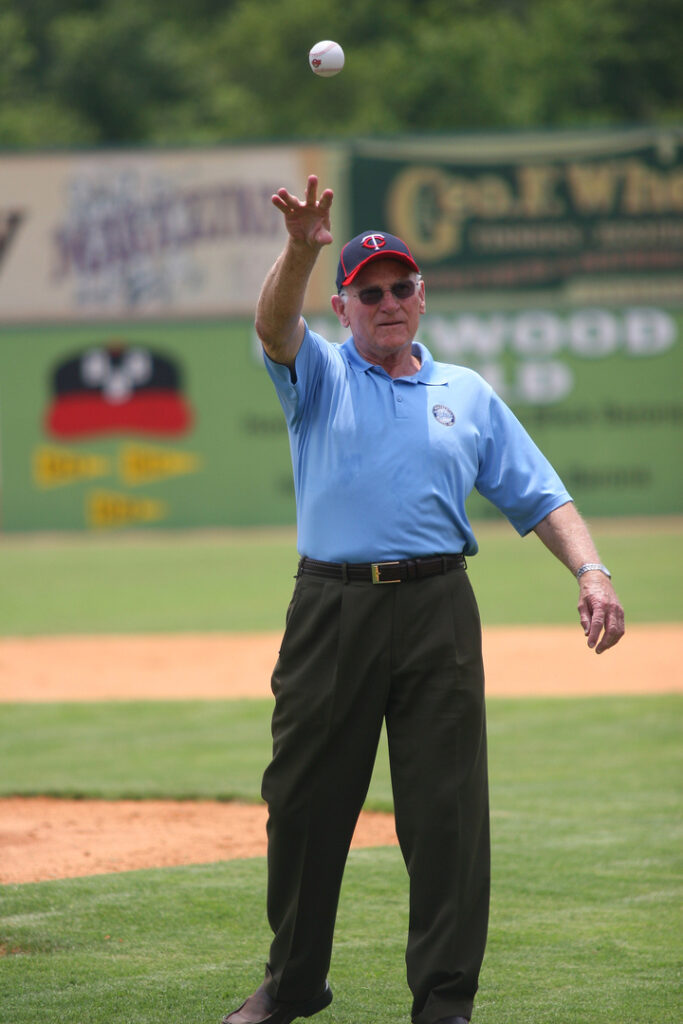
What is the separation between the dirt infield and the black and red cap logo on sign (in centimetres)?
1053

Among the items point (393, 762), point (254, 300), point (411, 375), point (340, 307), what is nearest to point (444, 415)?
point (411, 375)

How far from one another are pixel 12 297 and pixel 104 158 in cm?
278

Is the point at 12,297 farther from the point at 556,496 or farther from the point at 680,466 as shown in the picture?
the point at 556,496

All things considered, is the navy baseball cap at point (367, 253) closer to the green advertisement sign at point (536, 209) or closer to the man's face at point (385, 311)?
the man's face at point (385, 311)

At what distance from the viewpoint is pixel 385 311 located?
3699 mm

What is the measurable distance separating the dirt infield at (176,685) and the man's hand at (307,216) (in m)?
2.92

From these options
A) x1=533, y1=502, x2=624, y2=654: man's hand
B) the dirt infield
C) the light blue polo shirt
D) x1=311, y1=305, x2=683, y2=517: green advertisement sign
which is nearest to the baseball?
the light blue polo shirt

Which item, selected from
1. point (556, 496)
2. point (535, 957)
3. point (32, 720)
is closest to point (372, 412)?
point (556, 496)

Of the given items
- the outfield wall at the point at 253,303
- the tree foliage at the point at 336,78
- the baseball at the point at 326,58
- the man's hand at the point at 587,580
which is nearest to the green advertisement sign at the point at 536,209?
the outfield wall at the point at 253,303

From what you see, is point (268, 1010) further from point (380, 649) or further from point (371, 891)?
point (371, 891)

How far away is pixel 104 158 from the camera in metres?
23.3

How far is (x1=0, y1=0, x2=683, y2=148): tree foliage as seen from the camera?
1598 inches

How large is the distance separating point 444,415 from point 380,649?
2.13 feet

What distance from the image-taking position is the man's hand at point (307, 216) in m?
3.45
